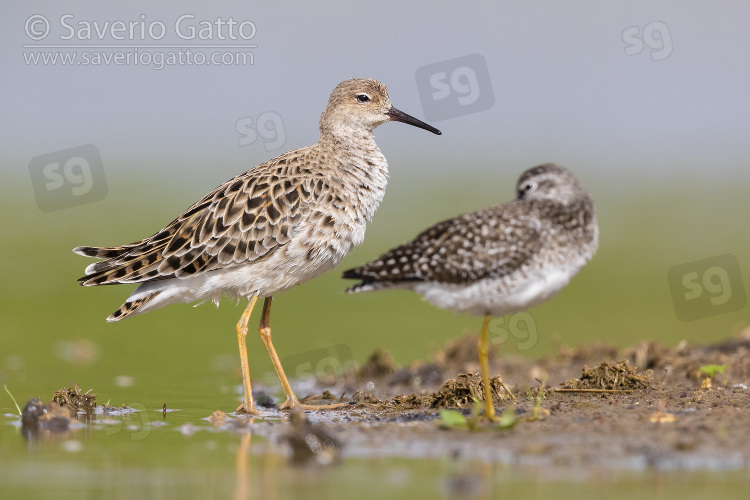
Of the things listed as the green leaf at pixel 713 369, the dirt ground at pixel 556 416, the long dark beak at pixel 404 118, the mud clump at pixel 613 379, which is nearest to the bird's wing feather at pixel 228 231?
the long dark beak at pixel 404 118

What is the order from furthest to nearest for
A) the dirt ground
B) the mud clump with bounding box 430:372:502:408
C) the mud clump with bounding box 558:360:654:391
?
the mud clump with bounding box 558:360:654:391 < the mud clump with bounding box 430:372:502:408 < the dirt ground

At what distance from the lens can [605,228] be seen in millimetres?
29109

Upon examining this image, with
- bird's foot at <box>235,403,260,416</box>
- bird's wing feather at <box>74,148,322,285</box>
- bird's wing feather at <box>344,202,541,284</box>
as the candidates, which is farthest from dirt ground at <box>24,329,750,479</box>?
bird's wing feather at <box>74,148,322,285</box>

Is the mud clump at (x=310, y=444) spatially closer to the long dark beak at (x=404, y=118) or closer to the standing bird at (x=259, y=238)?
the standing bird at (x=259, y=238)

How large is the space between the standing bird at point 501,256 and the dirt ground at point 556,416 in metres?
0.70

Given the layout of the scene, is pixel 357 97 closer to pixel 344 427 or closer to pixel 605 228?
pixel 344 427

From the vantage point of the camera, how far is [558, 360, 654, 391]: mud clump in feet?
35.8

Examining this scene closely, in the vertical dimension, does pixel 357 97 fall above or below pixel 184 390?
above

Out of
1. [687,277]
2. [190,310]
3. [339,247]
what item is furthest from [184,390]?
[687,277]

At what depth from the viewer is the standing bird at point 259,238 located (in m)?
11.1

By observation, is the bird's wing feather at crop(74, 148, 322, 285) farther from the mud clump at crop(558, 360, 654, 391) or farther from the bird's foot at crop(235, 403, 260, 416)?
the mud clump at crop(558, 360, 654, 391)

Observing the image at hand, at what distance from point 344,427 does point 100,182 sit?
861 inches

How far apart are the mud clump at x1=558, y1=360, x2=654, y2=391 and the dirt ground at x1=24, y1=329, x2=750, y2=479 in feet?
0.04

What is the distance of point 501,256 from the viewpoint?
9.36m
